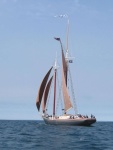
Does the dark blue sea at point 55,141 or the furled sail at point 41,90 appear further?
the furled sail at point 41,90

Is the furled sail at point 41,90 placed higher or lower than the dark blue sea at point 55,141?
higher

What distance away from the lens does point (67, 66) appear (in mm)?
98750

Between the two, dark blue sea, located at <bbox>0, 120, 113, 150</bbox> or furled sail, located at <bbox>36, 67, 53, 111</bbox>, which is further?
furled sail, located at <bbox>36, 67, 53, 111</bbox>

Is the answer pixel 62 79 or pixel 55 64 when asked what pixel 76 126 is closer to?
pixel 62 79

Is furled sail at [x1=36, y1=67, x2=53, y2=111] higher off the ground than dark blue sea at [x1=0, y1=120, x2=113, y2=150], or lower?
higher

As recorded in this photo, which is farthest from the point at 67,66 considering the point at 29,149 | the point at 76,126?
the point at 29,149

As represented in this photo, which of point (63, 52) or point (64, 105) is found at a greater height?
point (63, 52)

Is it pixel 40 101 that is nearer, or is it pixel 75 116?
pixel 75 116

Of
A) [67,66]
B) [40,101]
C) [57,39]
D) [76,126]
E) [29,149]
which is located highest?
[57,39]

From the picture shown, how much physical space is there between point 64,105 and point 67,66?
36.4 ft

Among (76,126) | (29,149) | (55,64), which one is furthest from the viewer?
(55,64)

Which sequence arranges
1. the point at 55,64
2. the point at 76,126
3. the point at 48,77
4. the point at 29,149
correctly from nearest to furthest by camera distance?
1. the point at 29,149
2. the point at 76,126
3. the point at 48,77
4. the point at 55,64

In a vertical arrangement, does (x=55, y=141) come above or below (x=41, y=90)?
below

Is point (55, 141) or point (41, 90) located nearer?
point (55, 141)
